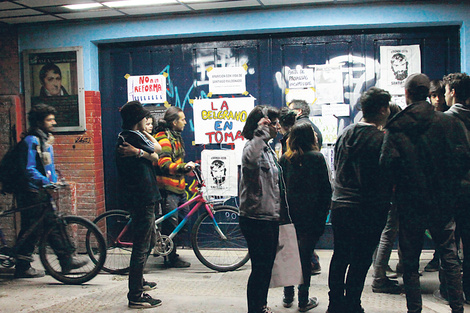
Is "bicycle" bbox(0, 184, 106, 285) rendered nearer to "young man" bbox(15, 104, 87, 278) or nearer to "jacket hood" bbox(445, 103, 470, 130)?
"young man" bbox(15, 104, 87, 278)

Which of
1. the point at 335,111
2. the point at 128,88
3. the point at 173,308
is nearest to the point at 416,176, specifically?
the point at 173,308

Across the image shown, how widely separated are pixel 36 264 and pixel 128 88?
301 centimetres

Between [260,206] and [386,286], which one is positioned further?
[386,286]

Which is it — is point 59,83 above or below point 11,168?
above

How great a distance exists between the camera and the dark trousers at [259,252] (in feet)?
12.9

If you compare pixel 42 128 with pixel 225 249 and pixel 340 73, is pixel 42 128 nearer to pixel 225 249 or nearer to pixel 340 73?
pixel 225 249

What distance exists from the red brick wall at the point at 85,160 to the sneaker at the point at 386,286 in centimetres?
445

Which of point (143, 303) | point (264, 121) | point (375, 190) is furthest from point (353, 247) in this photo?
point (143, 303)

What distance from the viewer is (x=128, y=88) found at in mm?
7762

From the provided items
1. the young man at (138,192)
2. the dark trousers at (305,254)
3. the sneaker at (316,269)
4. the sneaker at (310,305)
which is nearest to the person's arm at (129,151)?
the young man at (138,192)

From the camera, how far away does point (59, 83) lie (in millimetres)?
7711

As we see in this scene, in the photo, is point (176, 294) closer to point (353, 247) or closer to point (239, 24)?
point (353, 247)

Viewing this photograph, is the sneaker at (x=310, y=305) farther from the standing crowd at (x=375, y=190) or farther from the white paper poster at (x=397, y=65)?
the white paper poster at (x=397, y=65)

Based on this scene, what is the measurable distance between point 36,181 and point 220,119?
2929 mm
